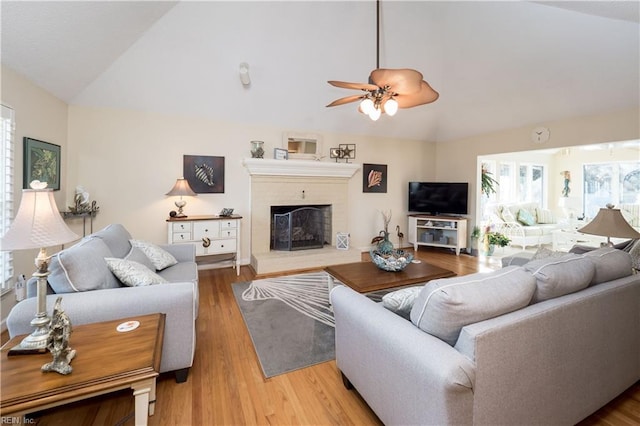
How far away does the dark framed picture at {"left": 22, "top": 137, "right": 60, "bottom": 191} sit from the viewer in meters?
2.70

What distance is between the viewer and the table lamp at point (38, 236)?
1.21 meters

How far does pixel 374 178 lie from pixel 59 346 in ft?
17.1

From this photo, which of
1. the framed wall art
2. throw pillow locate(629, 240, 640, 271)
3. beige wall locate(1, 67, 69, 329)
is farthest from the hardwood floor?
the framed wall art

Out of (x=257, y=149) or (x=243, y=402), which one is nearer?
(x=243, y=402)

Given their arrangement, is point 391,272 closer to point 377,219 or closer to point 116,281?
point 116,281

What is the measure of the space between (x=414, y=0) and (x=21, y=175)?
4.74m

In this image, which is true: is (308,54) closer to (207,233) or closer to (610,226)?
(207,233)

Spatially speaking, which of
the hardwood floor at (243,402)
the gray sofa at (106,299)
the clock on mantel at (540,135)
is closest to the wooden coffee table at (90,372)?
the gray sofa at (106,299)

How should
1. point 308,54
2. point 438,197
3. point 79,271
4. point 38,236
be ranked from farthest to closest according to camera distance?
point 438,197, point 308,54, point 79,271, point 38,236

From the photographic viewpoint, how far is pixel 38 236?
1238 millimetres

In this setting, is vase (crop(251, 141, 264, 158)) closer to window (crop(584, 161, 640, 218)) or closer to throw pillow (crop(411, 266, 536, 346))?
throw pillow (crop(411, 266, 536, 346))

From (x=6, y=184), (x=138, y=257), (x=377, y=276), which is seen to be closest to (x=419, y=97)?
(x=377, y=276)

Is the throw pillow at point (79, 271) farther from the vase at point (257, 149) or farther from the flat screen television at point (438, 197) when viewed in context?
the flat screen television at point (438, 197)

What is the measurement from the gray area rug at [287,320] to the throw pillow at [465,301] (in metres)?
1.18
